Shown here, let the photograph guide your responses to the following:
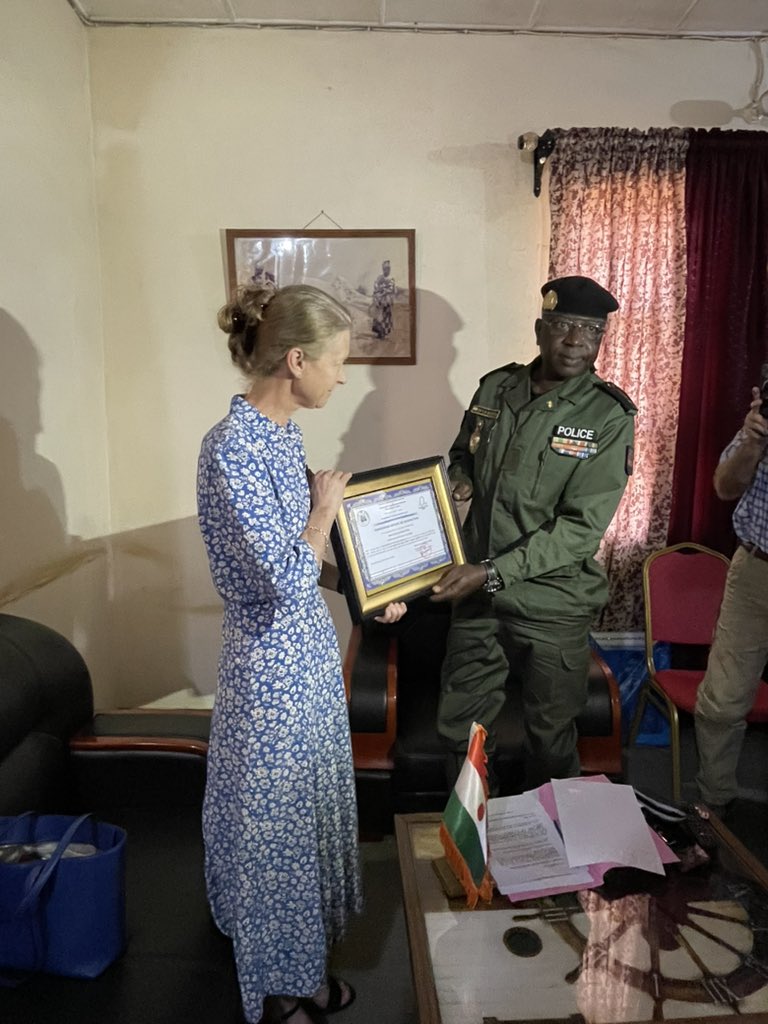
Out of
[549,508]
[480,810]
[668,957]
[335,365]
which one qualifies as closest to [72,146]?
[335,365]

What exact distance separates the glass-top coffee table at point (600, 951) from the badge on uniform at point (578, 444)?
105cm

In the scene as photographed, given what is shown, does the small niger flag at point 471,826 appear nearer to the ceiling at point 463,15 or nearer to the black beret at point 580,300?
the black beret at point 580,300

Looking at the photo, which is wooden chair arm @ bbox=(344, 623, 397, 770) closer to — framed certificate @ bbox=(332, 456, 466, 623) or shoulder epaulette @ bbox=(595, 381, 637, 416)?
framed certificate @ bbox=(332, 456, 466, 623)

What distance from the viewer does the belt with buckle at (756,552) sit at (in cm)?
229

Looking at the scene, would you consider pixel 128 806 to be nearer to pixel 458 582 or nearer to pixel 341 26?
pixel 458 582

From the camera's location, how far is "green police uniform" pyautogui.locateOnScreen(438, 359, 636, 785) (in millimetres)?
2115

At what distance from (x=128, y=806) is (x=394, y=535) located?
1.07 metres

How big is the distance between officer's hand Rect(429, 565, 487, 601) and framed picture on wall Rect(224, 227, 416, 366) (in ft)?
4.09

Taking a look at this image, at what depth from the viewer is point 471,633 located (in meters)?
2.26

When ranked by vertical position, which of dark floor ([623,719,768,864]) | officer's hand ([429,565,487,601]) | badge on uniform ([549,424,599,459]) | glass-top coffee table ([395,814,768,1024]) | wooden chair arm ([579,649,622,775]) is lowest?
dark floor ([623,719,768,864])

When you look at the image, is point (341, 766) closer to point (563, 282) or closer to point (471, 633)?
point (471, 633)

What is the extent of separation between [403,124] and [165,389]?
4.58 feet

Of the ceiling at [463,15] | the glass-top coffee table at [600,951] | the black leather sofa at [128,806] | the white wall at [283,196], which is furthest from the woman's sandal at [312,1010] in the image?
the ceiling at [463,15]

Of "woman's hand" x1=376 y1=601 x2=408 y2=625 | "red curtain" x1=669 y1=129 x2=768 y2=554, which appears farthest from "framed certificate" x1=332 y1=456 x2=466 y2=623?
"red curtain" x1=669 y1=129 x2=768 y2=554
